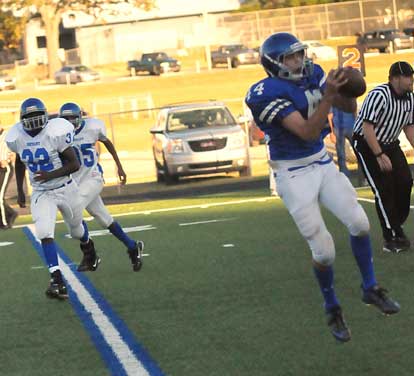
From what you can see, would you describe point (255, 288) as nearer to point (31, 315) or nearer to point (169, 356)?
point (31, 315)

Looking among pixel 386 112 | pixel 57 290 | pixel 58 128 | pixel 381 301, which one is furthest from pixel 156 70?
pixel 381 301

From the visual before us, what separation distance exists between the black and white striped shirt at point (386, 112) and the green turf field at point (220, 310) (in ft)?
3.64

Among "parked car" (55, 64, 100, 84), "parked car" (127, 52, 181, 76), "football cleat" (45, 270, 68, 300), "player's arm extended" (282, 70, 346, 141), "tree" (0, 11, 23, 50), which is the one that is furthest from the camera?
"tree" (0, 11, 23, 50)

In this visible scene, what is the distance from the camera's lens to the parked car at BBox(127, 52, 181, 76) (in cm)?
5619

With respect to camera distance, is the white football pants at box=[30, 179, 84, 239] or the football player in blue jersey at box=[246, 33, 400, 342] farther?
the white football pants at box=[30, 179, 84, 239]

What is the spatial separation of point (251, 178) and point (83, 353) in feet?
52.7

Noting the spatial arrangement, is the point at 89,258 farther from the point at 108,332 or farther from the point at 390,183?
the point at 108,332

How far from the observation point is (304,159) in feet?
22.9

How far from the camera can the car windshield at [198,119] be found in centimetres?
2347

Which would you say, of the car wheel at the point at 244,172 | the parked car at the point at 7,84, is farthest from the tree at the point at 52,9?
the car wheel at the point at 244,172

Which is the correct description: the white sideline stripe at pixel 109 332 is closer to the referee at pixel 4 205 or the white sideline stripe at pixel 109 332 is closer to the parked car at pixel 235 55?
the referee at pixel 4 205

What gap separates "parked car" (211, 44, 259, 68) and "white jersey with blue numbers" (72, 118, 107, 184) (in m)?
43.4

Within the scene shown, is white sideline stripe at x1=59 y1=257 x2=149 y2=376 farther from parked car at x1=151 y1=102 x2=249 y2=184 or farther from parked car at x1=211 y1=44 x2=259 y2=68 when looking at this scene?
parked car at x1=211 y1=44 x2=259 y2=68

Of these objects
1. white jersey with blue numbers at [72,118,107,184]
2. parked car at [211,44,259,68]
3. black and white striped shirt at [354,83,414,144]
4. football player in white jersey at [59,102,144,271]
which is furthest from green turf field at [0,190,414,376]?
parked car at [211,44,259,68]
